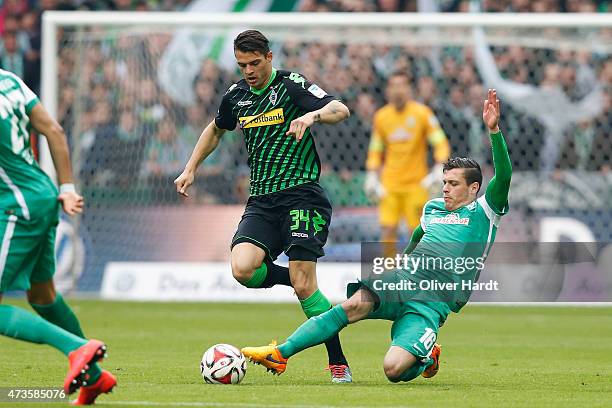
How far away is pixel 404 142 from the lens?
16500mm

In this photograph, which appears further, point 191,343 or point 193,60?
point 193,60

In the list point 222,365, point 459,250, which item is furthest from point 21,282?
point 459,250

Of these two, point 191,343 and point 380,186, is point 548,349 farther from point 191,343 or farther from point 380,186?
point 380,186

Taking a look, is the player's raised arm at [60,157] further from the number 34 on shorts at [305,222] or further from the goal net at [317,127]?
the goal net at [317,127]

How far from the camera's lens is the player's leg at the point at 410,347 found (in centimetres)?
804

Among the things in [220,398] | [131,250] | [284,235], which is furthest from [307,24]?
[220,398]

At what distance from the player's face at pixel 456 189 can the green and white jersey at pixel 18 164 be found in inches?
113

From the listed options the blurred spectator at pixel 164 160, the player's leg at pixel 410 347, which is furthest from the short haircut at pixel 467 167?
the blurred spectator at pixel 164 160

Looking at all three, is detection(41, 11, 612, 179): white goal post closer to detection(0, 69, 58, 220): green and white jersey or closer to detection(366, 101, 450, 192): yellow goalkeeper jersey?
detection(366, 101, 450, 192): yellow goalkeeper jersey

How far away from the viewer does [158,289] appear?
56.6 ft

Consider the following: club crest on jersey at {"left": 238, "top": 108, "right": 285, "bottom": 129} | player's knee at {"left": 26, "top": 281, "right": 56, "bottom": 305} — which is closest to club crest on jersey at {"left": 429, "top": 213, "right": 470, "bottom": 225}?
club crest on jersey at {"left": 238, "top": 108, "right": 285, "bottom": 129}

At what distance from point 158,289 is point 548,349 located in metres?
7.34

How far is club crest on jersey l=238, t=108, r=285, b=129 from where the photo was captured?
8914mm

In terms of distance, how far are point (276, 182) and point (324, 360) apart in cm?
194
